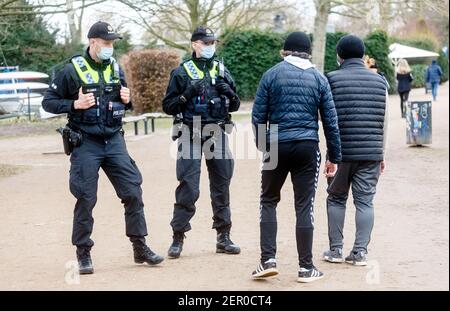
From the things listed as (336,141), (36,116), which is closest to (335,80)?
(336,141)

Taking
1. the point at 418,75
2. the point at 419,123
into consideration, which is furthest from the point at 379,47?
the point at 419,123

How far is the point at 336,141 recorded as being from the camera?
6.80 metres

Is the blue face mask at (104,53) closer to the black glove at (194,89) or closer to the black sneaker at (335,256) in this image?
the black glove at (194,89)

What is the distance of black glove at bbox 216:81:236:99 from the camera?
7.60 meters

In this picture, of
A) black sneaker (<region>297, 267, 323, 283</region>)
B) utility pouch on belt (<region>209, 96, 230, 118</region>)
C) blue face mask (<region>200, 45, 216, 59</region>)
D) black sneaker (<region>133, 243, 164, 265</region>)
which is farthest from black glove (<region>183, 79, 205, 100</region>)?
black sneaker (<region>297, 267, 323, 283</region>)

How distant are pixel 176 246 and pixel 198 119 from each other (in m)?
1.14

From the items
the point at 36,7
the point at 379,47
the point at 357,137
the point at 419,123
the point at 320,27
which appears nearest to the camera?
the point at 357,137

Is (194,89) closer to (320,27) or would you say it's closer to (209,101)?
(209,101)

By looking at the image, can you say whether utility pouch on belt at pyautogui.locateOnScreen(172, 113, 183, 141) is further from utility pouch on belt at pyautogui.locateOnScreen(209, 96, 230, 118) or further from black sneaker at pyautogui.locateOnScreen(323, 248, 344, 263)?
black sneaker at pyautogui.locateOnScreen(323, 248, 344, 263)

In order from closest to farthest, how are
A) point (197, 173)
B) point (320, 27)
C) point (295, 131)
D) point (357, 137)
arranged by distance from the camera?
1. point (295, 131)
2. point (357, 137)
3. point (197, 173)
4. point (320, 27)

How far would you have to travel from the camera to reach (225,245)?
25.6 feet

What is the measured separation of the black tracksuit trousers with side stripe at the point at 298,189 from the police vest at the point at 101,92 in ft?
4.36

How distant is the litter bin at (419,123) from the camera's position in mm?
17281
